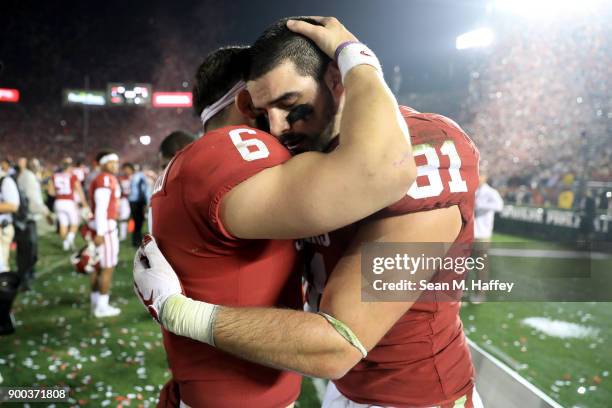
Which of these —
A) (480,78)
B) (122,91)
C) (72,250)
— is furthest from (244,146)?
(480,78)

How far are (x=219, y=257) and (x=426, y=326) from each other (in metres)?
0.73

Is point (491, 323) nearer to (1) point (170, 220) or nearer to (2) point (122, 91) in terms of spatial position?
(1) point (170, 220)

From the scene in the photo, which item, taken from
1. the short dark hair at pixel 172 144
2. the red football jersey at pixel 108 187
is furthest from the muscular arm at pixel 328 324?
the red football jersey at pixel 108 187

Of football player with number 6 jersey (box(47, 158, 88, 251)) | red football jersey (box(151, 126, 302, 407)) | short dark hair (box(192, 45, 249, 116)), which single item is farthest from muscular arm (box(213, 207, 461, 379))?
football player with number 6 jersey (box(47, 158, 88, 251))

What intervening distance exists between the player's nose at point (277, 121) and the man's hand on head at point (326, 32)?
250mm

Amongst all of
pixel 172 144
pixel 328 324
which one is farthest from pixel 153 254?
pixel 172 144

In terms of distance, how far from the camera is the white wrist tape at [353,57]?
1.42 m

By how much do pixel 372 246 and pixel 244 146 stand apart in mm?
462

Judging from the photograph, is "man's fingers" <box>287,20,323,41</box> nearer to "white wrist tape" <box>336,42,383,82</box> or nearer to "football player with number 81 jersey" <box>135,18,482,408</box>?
"football player with number 81 jersey" <box>135,18,482,408</box>

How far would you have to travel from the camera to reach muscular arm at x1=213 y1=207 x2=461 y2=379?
127 cm

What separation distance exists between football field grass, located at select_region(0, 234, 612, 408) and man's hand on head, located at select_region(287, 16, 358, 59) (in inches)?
126

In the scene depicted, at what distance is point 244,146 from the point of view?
1.29 meters

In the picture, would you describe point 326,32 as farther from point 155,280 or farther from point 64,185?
point 64,185

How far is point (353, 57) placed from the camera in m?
1.43
